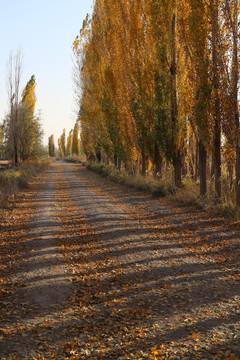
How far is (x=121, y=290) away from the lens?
5195 mm

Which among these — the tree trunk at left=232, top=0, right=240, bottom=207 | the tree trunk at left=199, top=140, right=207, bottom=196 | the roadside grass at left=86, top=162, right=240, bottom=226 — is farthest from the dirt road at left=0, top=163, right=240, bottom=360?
the tree trunk at left=199, top=140, right=207, bottom=196

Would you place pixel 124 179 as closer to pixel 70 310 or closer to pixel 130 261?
pixel 130 261

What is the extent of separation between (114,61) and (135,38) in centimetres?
319

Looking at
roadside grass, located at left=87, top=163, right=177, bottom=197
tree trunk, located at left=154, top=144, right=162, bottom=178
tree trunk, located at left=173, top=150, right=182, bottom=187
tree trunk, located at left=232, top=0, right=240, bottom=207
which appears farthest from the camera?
tree trunk, located at left=154, top=144, right=162, bottom=178

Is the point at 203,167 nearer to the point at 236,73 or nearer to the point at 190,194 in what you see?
the point at 190,194

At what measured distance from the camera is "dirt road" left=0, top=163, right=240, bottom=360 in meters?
3.69

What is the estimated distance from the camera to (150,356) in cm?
344

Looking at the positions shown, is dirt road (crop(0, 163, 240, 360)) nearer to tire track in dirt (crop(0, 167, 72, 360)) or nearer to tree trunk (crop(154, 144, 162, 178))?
tire track in dirt (crop(0, 167, 72, 360))

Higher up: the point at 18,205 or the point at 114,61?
the point at 114,61

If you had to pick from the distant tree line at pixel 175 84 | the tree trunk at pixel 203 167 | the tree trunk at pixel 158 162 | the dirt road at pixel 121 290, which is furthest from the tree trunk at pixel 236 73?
the tree trunk at pixel 158 162

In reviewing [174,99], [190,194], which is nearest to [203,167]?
[190,194]

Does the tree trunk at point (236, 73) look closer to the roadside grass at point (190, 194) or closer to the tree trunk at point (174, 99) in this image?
the roadside grass at point (190, 194)

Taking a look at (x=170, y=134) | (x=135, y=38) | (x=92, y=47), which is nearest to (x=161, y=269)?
(x=170, y=134)

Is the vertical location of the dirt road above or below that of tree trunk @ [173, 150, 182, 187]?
below
